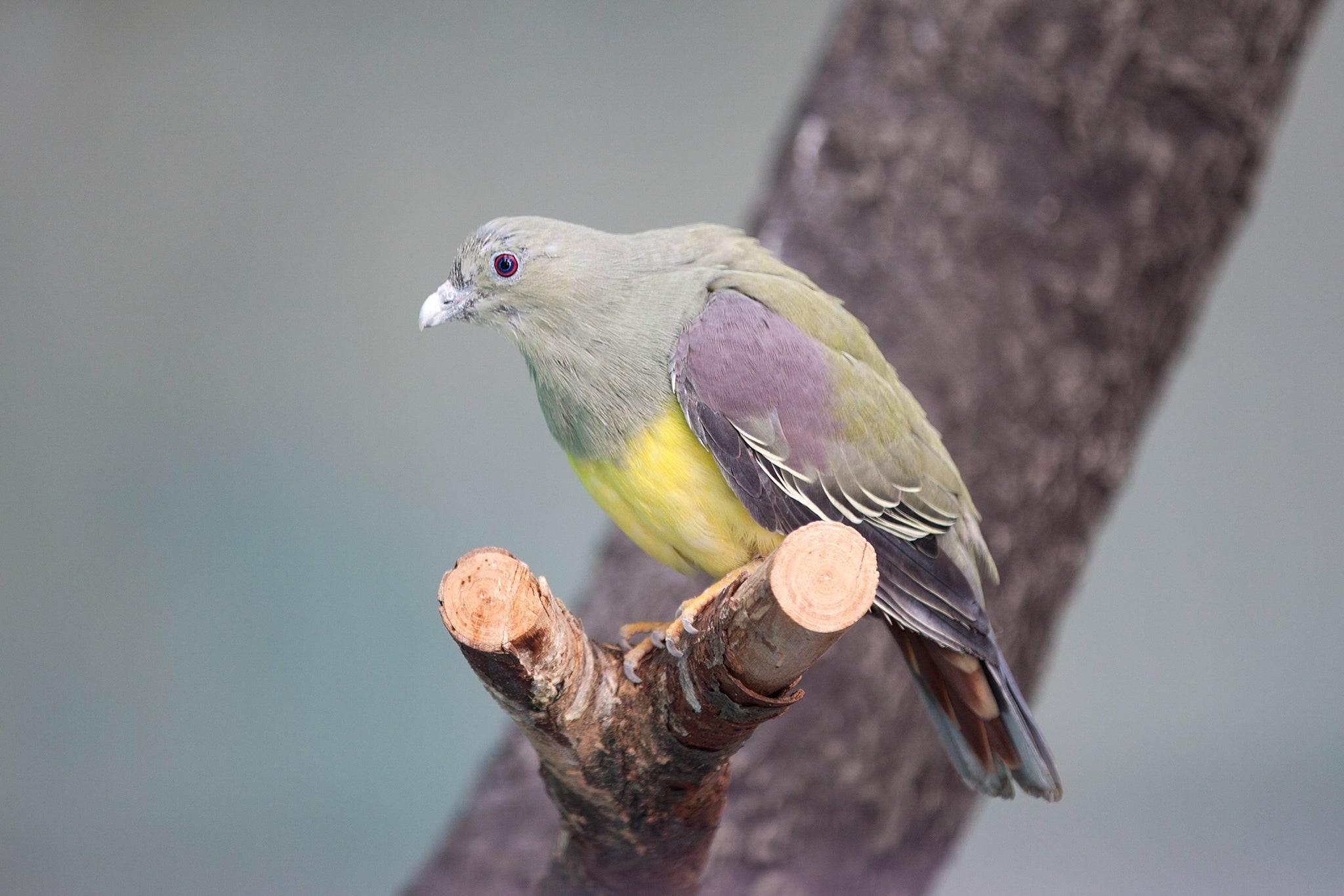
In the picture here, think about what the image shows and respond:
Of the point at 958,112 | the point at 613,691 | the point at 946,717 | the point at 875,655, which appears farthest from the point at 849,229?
the point at 613,691

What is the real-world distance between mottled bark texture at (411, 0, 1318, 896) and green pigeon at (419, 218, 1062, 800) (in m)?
1.03

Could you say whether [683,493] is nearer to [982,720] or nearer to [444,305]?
[444,305]

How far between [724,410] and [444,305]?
64 cm

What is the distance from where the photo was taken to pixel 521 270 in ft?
7.13

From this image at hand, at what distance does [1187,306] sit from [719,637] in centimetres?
241

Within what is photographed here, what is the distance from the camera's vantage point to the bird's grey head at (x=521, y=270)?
217 centimetres

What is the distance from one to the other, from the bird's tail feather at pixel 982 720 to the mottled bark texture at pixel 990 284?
769mm

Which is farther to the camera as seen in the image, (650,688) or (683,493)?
(683,493)

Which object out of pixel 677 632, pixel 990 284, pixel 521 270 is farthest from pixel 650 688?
pixel 990 284

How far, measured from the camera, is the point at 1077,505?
3.40 meters

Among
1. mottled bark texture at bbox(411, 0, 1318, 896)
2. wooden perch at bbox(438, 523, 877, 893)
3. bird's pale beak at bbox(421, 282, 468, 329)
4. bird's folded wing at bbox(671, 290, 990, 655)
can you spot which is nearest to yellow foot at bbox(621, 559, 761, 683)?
wooden perch at bbox(438, 523, 877, 893)

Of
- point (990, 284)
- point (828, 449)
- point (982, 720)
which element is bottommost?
point (982, 720)

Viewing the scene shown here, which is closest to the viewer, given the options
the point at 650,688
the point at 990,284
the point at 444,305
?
the point at 650,688

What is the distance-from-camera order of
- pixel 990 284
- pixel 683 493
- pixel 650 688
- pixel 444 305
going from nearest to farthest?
pixel 650 688 → pixel 683 493 → pixel 444 305 → pixel 990 284
